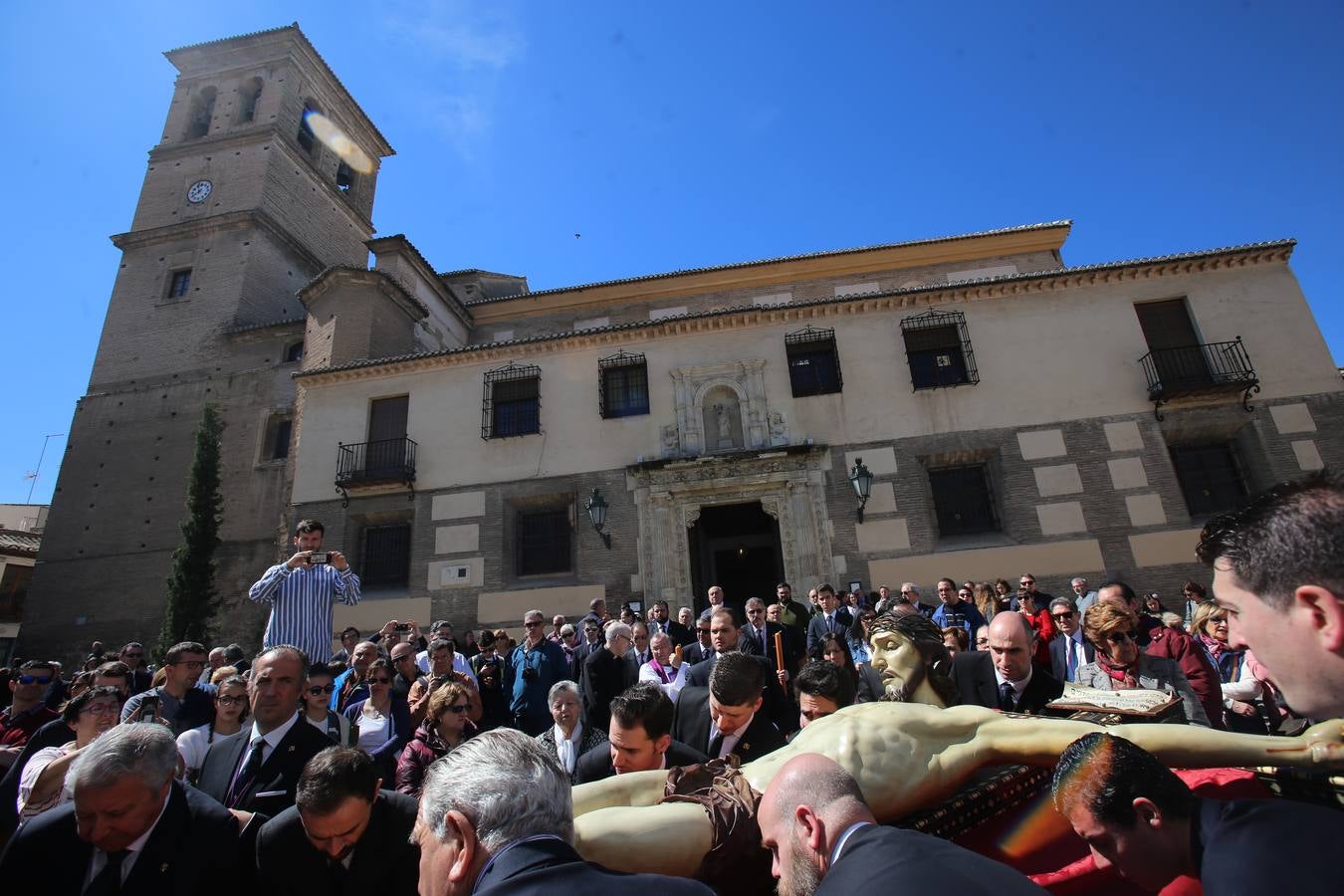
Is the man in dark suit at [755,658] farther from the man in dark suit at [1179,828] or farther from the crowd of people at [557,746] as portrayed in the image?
the man in dark suit at [1179,828]

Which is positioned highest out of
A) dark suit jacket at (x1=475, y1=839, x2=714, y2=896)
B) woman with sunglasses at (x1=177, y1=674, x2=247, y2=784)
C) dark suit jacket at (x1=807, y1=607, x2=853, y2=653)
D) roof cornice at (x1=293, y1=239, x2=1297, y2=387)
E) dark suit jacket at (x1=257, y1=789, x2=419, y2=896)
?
roof cornice at (x1=293, y1=239, x2=1297, y2=387)

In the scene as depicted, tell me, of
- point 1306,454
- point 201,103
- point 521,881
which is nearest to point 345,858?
point 521,881

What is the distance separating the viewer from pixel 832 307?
15.3 m

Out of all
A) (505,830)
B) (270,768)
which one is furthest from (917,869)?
(270,768)

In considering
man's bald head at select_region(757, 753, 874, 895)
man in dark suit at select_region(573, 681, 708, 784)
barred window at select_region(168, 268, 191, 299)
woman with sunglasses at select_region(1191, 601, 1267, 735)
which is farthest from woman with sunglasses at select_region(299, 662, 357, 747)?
barred window at select_region(168, 268, 191, 299)

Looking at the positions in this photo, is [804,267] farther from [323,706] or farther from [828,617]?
[323,706]

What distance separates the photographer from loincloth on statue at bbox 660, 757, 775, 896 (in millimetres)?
1818

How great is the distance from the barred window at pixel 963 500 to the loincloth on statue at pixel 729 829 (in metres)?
12.9

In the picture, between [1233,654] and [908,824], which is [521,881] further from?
[1233,654]

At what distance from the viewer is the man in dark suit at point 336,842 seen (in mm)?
2617

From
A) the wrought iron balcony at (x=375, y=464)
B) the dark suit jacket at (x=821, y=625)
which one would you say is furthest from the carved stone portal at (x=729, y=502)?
the wrought iron balcony at (x=375, y=464)

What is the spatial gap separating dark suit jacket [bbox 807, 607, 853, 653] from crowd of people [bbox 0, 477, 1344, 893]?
2.32 m

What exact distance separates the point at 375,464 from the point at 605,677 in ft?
37.6

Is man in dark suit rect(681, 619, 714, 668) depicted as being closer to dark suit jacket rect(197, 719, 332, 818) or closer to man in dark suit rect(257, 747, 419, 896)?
dark suit jacket rect(197, 719, 332, 818)
